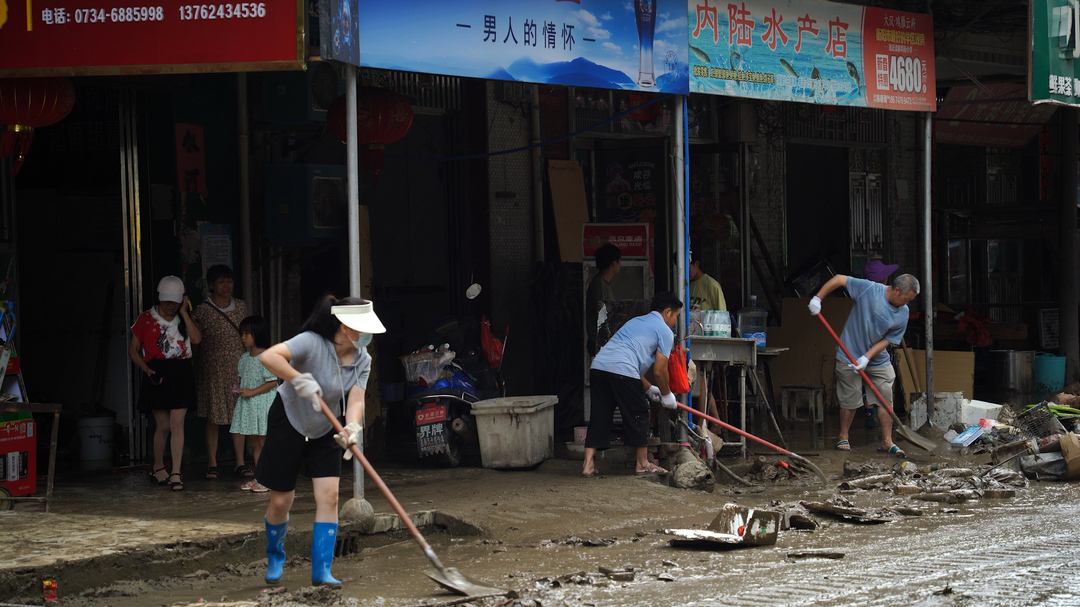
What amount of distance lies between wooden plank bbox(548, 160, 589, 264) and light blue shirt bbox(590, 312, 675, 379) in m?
3.19

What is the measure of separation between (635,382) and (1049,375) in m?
8.16

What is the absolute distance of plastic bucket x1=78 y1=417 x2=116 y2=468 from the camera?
385 inches

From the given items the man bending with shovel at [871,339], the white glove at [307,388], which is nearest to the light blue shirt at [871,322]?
the man bending with shovel at [871,339]

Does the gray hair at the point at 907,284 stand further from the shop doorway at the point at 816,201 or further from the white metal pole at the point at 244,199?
the white metal pole at the point at 244,199

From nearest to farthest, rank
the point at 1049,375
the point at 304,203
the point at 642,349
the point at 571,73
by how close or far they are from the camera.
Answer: the point at 571,73
the point at 642,349
the point at 304,203
the point at 1049,375

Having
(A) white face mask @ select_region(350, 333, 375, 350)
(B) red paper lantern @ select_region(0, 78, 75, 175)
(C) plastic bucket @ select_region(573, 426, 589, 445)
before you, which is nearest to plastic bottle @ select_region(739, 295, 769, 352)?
(C) plastic bucket @ select_region(573, 426, 589, 445)

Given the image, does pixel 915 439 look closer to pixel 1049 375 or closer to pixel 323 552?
pixel 1049 375

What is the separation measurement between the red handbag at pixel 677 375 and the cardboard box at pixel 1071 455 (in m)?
3.26

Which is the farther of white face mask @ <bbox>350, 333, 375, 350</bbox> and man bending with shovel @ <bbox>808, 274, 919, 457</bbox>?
man bending with shovel @ <bbox>808, 274, 919, 457</bbox>

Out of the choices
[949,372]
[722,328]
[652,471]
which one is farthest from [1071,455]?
[949,372]

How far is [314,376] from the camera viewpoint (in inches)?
238

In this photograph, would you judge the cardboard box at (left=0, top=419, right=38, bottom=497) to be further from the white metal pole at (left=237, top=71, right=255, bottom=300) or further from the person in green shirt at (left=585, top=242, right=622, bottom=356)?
the person in green shirt at (left=585, top=242, right=622, bottom=356)

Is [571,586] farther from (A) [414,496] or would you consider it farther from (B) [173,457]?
(B) [173,457]

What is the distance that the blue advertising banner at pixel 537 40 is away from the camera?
7703 millimetres
